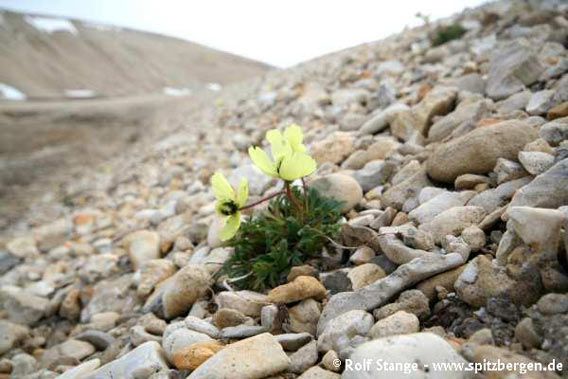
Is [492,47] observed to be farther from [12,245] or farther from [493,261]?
[12,245]

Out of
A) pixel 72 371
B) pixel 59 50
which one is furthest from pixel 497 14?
pixel 59 50

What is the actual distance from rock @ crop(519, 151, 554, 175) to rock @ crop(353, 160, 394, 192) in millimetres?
749

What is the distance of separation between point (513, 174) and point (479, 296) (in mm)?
706

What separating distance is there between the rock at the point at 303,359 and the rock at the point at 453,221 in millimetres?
642

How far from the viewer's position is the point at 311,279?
1.70 meters

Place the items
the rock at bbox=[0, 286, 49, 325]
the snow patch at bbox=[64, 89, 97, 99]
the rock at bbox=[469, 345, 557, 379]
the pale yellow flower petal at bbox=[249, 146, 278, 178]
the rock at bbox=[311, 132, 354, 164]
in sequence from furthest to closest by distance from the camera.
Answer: the snow patch at bbox=[64, 89, 97, 99]
the rock at bbox=[311, 132, 354, 164]
the rock at bbox=[0, 286, 49, 325]
the pale yellow flower petal at bbox=[249, 146, 278, 178]
the rock at bbox=[469, 345, 557, 379]

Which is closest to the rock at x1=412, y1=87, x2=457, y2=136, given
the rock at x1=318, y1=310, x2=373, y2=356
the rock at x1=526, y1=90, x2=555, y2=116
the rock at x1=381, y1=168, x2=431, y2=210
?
the rock at x1=526, y1=90, x2=555, y2=116

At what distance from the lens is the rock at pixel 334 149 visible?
3000mm

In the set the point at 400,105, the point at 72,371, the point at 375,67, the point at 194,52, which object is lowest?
the point at 72,371

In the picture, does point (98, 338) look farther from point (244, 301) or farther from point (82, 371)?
point (244, 301)

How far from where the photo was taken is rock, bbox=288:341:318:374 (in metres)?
1.39

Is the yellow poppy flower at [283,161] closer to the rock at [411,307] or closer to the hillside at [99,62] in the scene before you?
the rock at [411,307]

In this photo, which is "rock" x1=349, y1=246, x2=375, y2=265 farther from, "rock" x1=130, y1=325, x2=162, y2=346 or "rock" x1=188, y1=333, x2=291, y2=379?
"rock" x1=130, y1=325, x2=162, y2=346

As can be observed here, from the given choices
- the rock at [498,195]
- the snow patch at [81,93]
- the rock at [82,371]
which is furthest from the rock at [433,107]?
the snow patch at [81,93]
